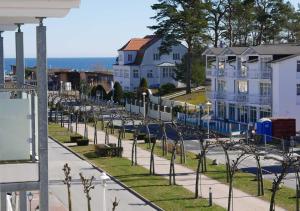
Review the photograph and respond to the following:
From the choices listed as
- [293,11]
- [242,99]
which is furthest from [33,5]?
[293,11]

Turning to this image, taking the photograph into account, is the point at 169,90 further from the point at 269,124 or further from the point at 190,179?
the point at 190,179

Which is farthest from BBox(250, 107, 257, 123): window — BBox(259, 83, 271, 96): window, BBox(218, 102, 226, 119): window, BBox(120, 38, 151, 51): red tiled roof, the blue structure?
BBox(120, 38, 151, 51): red tiled roof

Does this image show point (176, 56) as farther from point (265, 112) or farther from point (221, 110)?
point (265, 112)

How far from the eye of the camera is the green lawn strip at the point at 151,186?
25.3m

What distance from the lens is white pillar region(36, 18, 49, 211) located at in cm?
573

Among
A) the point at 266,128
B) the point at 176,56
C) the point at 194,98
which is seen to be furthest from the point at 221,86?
the point at 176,56

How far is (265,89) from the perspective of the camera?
175 ft

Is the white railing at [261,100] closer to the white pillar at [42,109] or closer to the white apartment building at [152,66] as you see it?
the white apartment building at [152,66]

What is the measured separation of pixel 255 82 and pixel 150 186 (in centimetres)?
2797

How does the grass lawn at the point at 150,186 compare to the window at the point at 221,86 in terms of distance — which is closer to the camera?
the grass lawn at the point at 150,186

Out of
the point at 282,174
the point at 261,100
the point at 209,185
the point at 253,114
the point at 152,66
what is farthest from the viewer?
the point at 152,66

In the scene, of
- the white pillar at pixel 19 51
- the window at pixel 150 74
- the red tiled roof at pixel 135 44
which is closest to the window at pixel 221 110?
the window at pixel 150 74

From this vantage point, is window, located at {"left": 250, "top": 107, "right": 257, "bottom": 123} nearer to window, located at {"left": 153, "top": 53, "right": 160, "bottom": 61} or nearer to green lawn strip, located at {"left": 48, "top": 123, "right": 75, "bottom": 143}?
green lawn strip, located at {"left": 48, "top": 123, "right": 75, "bottom": 143}

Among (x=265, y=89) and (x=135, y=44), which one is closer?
(x=265, y=89)
